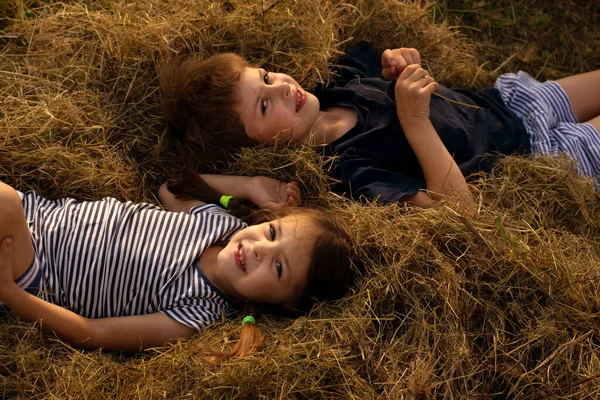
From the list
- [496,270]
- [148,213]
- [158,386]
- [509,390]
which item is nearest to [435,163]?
[496,270]

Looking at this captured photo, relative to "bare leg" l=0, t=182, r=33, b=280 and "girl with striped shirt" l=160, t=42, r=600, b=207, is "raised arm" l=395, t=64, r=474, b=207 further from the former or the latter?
"bare leg" l=0, t=182, r=33, b=280

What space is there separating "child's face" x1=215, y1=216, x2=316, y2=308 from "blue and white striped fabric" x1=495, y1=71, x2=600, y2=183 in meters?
1.92

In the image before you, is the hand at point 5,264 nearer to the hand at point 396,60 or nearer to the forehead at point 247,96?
the forehead at point 247,96

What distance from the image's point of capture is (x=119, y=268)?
135 inches

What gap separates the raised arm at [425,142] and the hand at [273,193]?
2.31 feet

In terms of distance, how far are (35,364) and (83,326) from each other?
0.29 metres

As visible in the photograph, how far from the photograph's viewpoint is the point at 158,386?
300 centimetres

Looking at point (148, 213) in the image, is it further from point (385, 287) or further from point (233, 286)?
point (385, 287)

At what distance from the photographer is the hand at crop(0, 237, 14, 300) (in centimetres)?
303

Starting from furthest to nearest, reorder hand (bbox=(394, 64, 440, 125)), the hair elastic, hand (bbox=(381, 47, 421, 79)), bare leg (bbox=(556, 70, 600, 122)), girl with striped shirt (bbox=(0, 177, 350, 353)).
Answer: bare leg (bbox=(556, 70, 600, 122)), hand (bbox=(381, 47, 421, 79)), hand (bbox=(394, 64, 440, 125)), the hair elastic, girl with striped shirt (bbox=(0, 177, 350, 353))

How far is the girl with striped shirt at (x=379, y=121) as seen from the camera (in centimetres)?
385

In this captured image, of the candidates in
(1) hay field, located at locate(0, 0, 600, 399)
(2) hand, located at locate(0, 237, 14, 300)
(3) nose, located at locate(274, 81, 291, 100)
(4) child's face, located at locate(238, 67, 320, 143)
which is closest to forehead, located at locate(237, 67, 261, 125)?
(4) child's face, located at locate(238, 67, 320, 143)

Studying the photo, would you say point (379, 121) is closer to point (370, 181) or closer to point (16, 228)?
point (370, 181)

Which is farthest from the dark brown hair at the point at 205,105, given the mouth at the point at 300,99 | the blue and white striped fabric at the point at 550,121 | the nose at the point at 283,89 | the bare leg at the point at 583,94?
the bare leg at the point at 583,94
